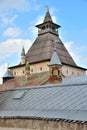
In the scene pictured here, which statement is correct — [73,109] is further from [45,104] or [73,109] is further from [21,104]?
[21,104]

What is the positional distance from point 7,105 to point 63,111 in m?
6.75

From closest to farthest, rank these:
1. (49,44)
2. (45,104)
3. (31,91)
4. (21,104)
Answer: (45,104)
(21,104)
(31,91)
(49,44)

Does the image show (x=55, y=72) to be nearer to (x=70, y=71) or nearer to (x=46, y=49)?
(x=70, y=71)

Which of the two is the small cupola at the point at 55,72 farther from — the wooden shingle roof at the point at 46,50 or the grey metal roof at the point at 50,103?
the wooden shingle roof at the point at 46,50

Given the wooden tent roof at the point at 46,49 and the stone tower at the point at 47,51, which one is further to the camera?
the wooden tent roof at the point at 46,49

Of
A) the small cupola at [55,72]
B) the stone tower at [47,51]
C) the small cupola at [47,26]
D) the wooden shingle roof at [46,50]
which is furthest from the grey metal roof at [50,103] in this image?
the small cupola at [47,26]

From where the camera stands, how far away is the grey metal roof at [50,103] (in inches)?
744

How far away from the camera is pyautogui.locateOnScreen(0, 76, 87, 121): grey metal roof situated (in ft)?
62.0

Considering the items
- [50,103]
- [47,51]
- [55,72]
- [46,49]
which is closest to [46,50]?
[46,49]

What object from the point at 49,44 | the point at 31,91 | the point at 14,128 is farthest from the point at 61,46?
the point at 14,128

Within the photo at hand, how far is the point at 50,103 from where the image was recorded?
21.5 meters

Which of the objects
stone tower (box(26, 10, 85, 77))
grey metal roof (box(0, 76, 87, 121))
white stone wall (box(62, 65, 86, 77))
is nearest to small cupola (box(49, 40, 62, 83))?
stone tower (box(26, 10, 85, 77))

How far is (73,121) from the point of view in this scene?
16.8m

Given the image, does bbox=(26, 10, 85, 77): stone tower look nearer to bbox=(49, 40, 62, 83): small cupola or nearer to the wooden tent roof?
the wooden tent roof
